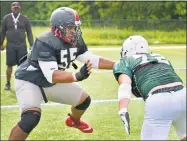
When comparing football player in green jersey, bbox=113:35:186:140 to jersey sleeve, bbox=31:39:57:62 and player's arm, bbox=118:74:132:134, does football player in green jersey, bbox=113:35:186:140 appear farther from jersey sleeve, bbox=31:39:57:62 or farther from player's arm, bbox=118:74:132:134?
jersey sleeve, bbox=31:39:57:62

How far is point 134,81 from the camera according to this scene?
3.70 metres

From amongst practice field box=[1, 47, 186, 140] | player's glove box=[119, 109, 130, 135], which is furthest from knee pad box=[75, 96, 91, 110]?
player's glove box=[119, 109, 130, 135]

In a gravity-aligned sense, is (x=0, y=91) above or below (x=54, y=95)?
below

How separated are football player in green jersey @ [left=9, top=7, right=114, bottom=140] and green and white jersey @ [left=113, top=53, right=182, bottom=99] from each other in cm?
55

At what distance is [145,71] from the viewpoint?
364 cm

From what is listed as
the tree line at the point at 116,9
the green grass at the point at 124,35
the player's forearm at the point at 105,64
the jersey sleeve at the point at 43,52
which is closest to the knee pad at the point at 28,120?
the jersey sleeve at the point at 43,52

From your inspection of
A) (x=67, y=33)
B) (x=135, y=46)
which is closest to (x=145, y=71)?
(x=135, y=46)

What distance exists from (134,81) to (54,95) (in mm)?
1269

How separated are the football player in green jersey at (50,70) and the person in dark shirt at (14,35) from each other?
432cm

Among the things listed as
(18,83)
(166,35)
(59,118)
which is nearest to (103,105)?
(59,118)

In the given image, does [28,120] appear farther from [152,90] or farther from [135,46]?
[152,90]

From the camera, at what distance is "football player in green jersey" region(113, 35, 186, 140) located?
342cm

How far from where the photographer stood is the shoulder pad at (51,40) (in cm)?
439

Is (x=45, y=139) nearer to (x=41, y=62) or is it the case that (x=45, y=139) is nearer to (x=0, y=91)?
(x=41, y=62)
